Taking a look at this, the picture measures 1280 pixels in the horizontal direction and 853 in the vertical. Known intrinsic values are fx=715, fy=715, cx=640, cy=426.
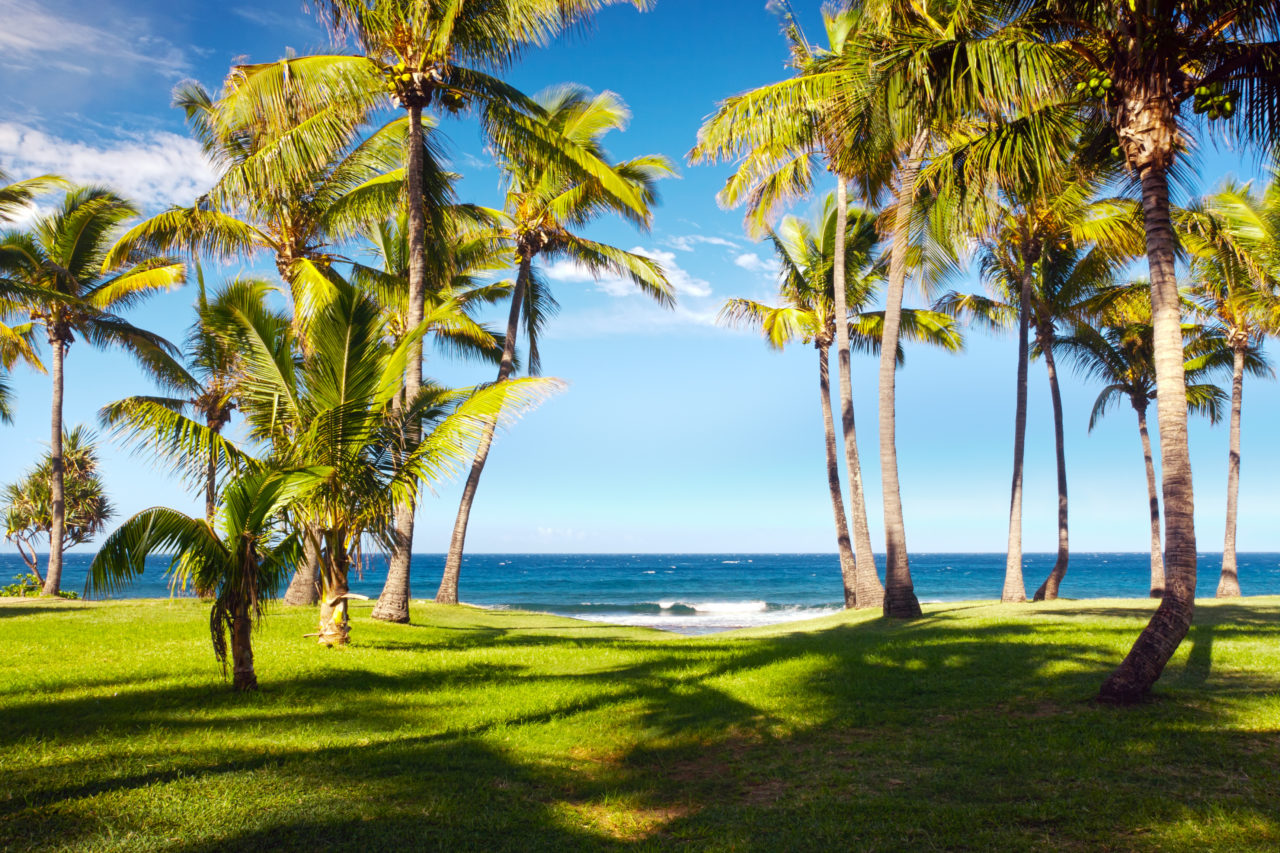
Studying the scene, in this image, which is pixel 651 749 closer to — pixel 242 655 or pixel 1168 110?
pixel 242 655

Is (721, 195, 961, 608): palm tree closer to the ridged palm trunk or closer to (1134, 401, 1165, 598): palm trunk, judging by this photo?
(1134, 401, 1165, 598): palm trunk

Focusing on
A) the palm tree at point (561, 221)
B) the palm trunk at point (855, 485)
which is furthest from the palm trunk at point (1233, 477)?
the palm tree at point (561, 221)

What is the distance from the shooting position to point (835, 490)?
2005 cm

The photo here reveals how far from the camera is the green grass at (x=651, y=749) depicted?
4125 mm

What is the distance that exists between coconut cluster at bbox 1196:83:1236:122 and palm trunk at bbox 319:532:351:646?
1068 cm

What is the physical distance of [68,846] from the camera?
377 centimetres

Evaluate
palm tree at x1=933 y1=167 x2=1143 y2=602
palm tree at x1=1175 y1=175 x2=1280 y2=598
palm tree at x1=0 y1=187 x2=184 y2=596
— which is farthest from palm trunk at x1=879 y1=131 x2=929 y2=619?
palm tree at x1=0 y1=187 x2=184 y2=596

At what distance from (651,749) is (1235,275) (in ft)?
64.2

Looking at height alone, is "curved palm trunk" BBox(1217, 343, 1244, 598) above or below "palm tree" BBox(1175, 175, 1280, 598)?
below

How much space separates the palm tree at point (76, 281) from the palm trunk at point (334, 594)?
538 inches

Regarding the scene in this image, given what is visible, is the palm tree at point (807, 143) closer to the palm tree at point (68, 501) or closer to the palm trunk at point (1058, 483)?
the palm trunk at point (1058, 483)

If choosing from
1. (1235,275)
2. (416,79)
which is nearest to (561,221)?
(416,79)

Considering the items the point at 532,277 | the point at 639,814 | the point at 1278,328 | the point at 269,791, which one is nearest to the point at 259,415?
the point at 269,791

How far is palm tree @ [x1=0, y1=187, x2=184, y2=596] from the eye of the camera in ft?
62.1
